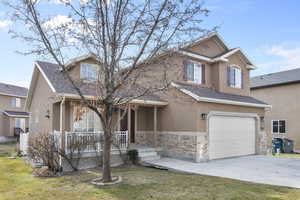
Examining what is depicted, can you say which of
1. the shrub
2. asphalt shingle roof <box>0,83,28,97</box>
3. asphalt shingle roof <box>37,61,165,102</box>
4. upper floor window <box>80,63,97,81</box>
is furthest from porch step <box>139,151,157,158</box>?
asphalt shingle roof <box>0,83,28,97</box>

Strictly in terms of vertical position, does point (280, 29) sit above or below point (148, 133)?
above

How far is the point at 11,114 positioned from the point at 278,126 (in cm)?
2790

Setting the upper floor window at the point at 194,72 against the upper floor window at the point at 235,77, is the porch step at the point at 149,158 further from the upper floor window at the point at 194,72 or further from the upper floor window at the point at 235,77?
the upper floor window at the point at 235,77

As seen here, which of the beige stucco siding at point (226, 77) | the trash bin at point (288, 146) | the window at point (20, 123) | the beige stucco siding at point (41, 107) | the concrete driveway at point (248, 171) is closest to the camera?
the concrete driveway at point (248, 171)

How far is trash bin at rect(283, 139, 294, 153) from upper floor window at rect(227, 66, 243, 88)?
21.7 ft

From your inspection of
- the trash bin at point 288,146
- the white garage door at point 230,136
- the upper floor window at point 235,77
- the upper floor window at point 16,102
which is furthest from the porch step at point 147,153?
the upper floor window at point 16,102

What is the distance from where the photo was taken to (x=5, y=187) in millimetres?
7496

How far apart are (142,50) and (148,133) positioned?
7470mm

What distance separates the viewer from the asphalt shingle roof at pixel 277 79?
817 inches

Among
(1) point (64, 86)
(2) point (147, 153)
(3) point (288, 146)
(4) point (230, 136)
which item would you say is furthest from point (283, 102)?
(1) point (64, 86)

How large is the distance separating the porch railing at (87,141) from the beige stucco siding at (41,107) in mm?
2425

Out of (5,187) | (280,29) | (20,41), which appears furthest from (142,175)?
(280,29)

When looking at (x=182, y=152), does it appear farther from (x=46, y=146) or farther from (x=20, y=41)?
(x=20, y=41)

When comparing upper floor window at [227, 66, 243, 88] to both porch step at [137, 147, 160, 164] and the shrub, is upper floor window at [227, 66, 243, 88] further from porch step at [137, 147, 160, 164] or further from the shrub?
the shrub
